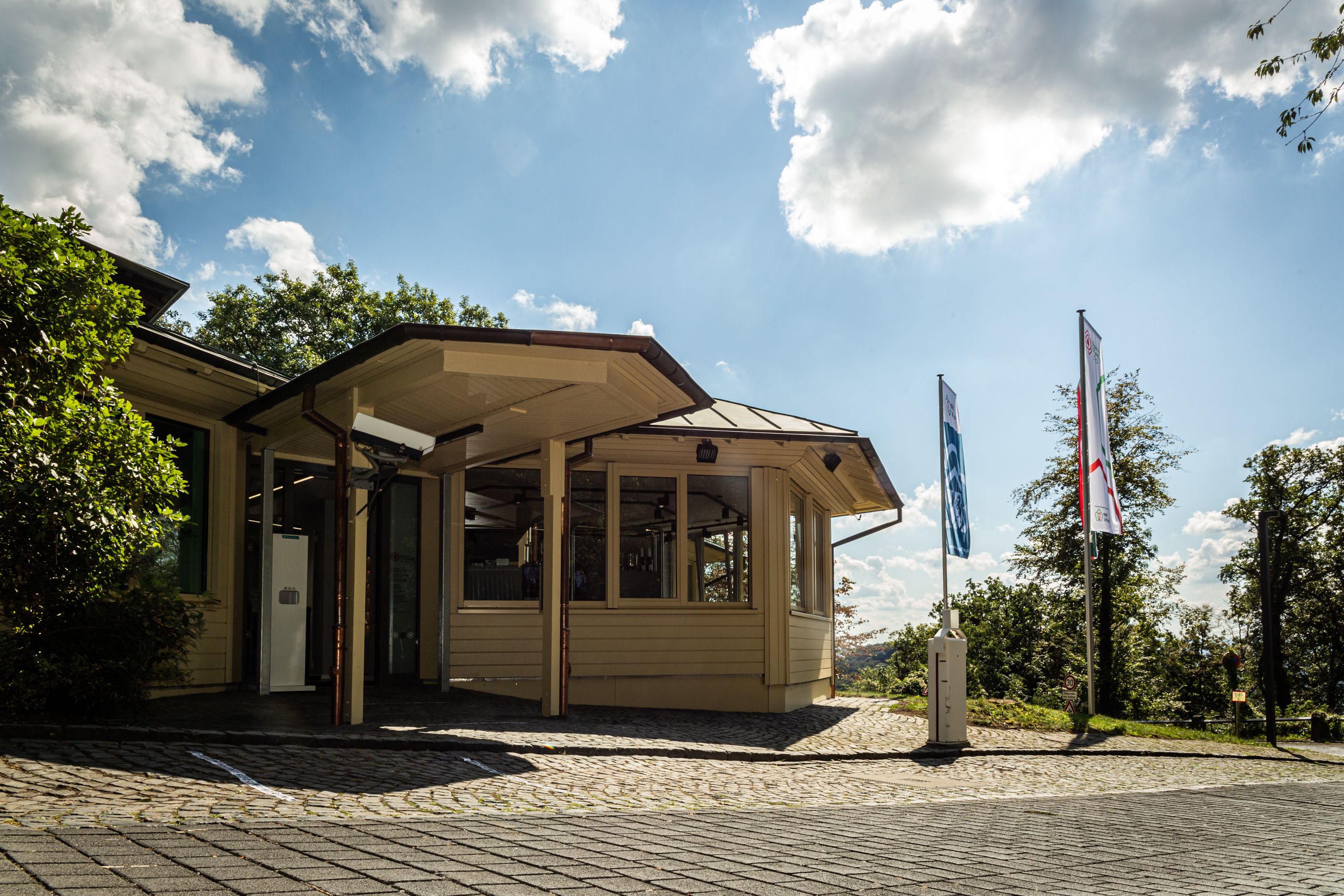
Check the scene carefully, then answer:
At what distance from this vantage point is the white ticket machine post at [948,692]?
9.88 metres

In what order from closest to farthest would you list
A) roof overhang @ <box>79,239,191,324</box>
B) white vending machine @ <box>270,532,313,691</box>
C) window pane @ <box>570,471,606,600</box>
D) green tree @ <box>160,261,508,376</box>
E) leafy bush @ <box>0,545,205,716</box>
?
leafy bush @ <box>0,545,205,716</box>, roof overhang @ <box>79,239,191,324</box>, white vending machine @ <box>270,532,313,691</box>, window pane @ <box>570,471,606,600</box>, green tree @ <box>160,261,508,376</box>

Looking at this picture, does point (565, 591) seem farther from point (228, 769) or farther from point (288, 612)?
point (228, 769)

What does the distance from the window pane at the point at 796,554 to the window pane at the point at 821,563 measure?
2.58ft

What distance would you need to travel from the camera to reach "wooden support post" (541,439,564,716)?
363 inches

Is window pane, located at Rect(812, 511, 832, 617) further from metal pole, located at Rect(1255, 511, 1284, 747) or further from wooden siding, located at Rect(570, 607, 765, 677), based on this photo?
metal pole, located at Rect(1255, 511, 1284, 747)

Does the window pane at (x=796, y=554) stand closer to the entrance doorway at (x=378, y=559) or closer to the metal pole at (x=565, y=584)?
the metal pole at (x=565, y=584)

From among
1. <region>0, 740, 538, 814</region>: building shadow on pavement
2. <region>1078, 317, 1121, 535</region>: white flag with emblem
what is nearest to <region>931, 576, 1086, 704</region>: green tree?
<region>1078, 317, 1121, 535</region>: white flag with emblem

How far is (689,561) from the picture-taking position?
39.4 ft

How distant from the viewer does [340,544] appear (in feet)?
25.7

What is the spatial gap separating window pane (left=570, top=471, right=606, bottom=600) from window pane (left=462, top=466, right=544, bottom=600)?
0.41m

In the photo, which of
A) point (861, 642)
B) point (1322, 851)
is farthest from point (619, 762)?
point (861, 642)

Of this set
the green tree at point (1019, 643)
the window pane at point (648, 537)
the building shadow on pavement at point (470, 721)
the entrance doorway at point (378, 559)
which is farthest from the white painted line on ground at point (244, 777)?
the green tree at point (1019, 643)

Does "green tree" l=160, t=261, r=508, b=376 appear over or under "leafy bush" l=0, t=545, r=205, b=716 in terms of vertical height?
over

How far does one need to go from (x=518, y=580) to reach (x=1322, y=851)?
820cm
